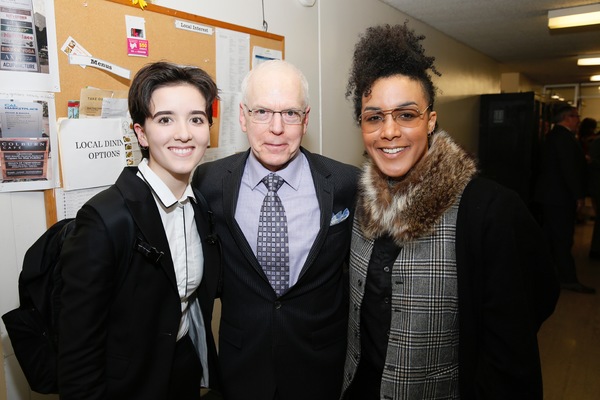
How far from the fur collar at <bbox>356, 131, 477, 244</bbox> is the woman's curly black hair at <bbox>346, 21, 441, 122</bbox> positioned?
204mm

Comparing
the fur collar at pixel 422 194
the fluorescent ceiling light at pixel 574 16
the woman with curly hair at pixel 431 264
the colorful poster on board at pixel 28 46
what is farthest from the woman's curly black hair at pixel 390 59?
the fluorescent ceiling light at pixel 574 16

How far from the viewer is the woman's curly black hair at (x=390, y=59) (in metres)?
1.35

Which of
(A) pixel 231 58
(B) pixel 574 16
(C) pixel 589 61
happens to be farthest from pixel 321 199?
(C) pixel 589 61


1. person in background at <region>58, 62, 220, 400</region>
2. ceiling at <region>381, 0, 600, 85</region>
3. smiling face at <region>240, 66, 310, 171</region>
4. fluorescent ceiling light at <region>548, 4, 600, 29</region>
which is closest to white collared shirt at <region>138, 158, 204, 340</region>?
person in background at <region>58, 62, 220, 400</region>

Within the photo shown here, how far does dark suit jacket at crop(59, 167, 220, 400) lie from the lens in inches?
44.4

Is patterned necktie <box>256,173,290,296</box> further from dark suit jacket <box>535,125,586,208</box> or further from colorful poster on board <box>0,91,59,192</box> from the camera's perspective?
dark suit jacket <box>535,125,586,208</box>

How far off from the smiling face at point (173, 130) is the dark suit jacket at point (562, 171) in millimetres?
4243

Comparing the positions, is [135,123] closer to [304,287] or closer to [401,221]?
[304,287]

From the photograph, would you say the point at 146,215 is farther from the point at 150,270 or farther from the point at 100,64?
the point at 100,64

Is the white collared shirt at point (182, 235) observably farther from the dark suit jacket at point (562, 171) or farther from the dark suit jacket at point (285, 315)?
the dark suit jacket at point (562, 171)

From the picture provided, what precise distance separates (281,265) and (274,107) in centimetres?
55

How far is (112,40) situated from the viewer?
1.79 metres

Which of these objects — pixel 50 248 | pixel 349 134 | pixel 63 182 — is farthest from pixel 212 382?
pixel 349 134

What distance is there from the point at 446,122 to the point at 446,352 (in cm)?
449
